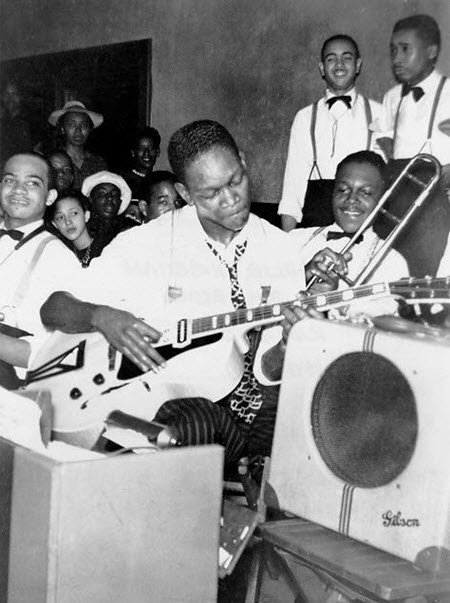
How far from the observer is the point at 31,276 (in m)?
2.66

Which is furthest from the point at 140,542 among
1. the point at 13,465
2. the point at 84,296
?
the point at 84,296

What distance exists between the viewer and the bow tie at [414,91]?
227 cm

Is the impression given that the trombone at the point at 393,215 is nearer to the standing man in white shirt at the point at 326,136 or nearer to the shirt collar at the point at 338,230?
the shirt collar at the point at 338,230

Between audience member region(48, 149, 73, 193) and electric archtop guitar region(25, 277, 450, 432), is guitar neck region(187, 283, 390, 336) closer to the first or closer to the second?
electric archtop guitar region(25, 277, 450, 432)

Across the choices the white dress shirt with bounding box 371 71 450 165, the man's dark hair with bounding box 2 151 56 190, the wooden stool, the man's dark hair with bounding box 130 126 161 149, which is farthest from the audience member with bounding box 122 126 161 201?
the wooden stool

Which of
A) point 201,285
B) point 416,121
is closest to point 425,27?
point 416,121

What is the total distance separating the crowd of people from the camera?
235cm

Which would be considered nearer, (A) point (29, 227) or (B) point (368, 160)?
(B) point (368, 160)

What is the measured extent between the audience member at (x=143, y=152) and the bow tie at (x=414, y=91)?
762 millimetres

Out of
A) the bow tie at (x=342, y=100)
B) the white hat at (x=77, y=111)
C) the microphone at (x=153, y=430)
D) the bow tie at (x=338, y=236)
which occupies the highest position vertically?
the bow tie at (x=342, y=100)

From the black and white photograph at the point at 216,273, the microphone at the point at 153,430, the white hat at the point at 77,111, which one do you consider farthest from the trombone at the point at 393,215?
the white hat at the point at 77,111

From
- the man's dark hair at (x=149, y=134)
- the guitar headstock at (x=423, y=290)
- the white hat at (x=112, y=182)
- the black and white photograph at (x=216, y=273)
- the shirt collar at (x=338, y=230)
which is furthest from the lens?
the white hat at (x=112, y=182)

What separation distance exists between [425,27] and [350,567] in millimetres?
1370

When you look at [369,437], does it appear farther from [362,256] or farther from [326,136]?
[326,136]
